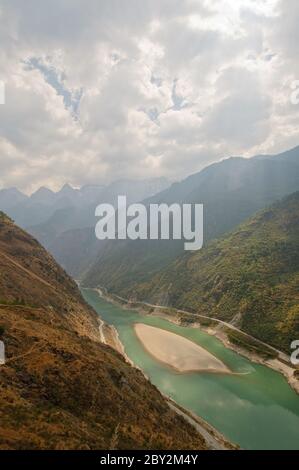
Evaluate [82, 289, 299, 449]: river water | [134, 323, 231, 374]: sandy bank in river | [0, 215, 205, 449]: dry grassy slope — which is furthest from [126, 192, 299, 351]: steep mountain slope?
[0, 215, 205, 449]: dry grassy slope

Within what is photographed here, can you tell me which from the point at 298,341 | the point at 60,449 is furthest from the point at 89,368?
the point at 298,341

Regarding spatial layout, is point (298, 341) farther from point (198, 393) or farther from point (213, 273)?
point (213, 273)

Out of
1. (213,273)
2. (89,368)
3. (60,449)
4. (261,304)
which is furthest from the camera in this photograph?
(213,273)

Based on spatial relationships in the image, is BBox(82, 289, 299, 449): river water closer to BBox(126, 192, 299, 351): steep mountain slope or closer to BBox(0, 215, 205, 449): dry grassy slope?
BBox(0, 215, 205, 449): dry grassy slope

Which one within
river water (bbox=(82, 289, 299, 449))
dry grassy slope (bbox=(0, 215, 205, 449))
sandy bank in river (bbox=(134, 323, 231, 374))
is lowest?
river water (bbox=(82, 289, 299, 449))

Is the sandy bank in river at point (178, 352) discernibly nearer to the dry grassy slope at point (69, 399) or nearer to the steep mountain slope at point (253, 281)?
the steep mountain slope at point (253, 281)

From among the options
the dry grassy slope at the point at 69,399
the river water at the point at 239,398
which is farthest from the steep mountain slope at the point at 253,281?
the dry grassy slope at the point at 69,399
